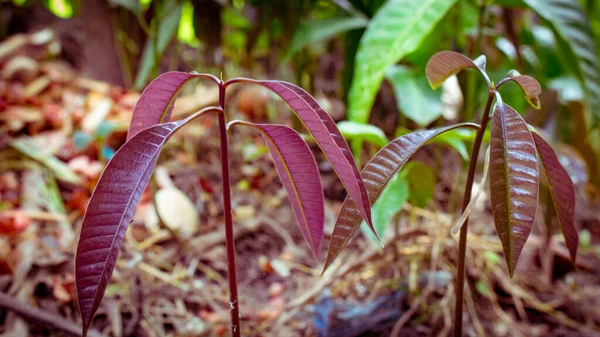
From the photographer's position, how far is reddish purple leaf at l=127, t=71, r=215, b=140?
50cm

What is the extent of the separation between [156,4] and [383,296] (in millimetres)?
903

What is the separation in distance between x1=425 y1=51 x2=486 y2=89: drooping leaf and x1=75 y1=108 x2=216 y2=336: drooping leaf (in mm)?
356

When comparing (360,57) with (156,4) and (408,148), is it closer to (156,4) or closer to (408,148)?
(408,148)

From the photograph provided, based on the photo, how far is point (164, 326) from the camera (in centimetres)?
102

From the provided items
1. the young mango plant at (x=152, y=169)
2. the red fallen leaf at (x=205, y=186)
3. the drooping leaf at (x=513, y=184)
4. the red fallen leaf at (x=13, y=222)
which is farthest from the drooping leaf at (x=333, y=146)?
the red fallen leaf at (x=205, y=186)

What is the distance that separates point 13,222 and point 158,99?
2.84 feet

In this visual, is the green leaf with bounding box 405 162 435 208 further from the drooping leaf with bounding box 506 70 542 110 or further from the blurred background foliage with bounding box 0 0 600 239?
the drooping leaf with bounding box 506 70 542 110

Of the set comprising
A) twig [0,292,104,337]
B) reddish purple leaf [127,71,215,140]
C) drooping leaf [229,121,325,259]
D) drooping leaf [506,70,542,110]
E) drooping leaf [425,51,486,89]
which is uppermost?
reddish purple leaf [127,71,215,140]

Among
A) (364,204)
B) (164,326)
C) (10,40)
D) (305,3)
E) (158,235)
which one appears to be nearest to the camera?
(364,204)

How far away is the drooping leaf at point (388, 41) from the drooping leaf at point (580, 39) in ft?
0.67

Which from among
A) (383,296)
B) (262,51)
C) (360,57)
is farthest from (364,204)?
(262,51)

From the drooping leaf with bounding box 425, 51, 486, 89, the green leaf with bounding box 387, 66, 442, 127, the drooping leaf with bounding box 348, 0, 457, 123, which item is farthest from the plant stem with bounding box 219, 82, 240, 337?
the green leaf with bounding box 387, 66, 442, 127

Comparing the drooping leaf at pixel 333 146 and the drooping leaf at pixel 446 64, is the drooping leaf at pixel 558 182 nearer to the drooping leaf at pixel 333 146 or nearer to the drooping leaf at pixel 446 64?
the drooping leaf at pixel 446 64

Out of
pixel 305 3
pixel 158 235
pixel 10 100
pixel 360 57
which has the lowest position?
pixel 158 235
